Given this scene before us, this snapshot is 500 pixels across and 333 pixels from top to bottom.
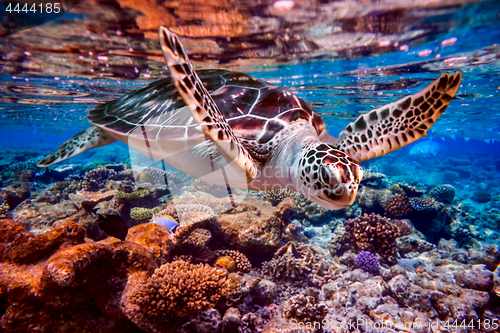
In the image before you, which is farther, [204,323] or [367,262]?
[367,262]

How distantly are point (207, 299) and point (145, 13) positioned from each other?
513cm

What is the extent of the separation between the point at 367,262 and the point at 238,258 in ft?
7.99

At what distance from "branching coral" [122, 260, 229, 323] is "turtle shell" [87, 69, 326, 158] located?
5.31 feet

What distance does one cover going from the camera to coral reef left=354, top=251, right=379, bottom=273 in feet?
12.9

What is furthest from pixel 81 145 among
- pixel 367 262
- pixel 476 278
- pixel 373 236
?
pixel 476 278

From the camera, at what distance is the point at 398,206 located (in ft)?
19.9

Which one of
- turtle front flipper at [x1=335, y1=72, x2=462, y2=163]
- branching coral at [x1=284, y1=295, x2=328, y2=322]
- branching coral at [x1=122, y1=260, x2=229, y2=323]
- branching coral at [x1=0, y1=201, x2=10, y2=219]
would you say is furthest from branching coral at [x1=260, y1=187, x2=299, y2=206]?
branching coral at [x1=0, y1=201, x2=10, y2=219]

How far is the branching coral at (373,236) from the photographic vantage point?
4.44 meters

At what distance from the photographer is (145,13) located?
4211 millimetres

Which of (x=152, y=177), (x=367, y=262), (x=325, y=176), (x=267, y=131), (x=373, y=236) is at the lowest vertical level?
(x=367, y=262)

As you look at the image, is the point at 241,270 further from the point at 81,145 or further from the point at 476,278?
the point at 81,145

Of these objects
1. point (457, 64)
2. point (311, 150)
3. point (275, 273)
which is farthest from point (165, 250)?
point (457, 64)

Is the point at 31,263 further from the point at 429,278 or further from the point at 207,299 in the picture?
the point at 429,278

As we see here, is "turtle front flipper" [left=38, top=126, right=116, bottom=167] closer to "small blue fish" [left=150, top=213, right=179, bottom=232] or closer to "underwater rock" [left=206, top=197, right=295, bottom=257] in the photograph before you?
"small blue fish" [left=150, top=213, right=179, bottom=232]
